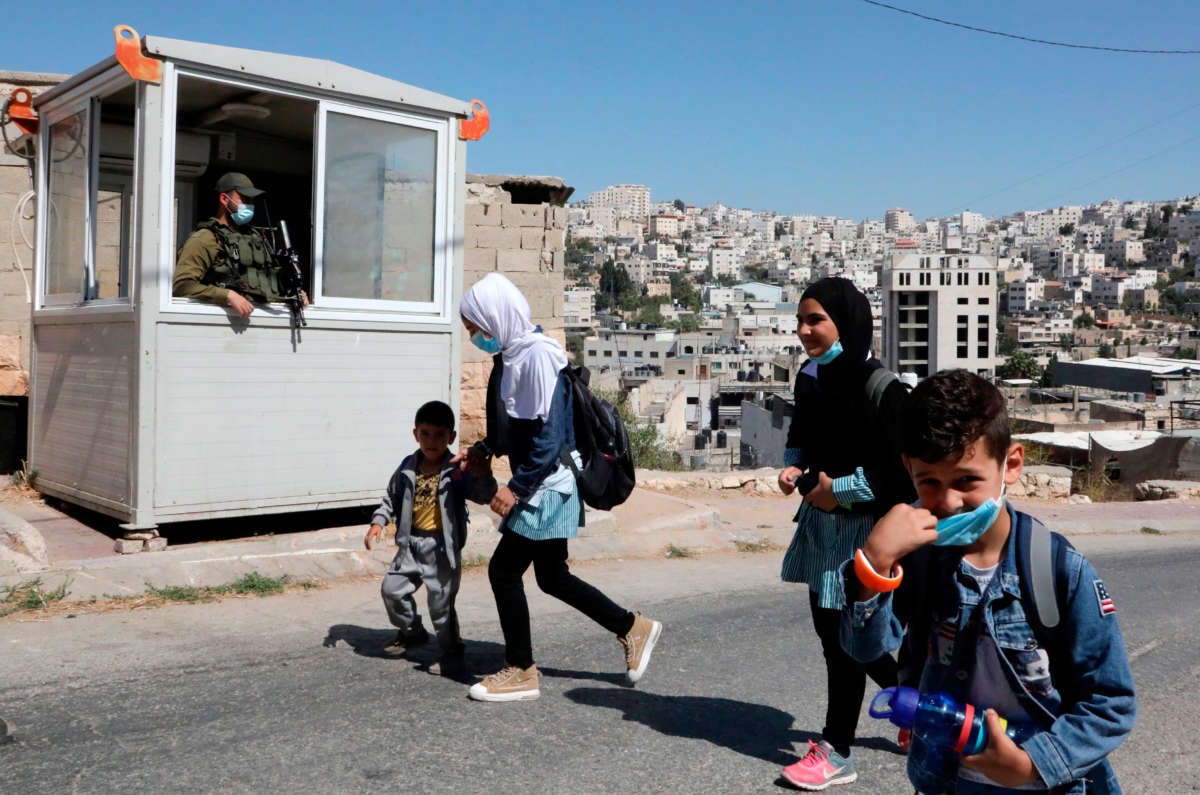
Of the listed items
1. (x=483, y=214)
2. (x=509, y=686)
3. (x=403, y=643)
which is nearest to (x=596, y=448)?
(x=509, y=686)

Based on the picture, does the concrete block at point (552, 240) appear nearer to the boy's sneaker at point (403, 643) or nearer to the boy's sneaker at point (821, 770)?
the boy's sneaker at point (403, 643)

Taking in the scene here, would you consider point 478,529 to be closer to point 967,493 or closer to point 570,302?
point 967,493

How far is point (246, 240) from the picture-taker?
7.41 meters

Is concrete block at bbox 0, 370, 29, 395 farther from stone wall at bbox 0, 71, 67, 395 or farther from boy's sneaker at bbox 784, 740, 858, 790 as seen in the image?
boy's sneaker at bbox 784, 740, 858, 790

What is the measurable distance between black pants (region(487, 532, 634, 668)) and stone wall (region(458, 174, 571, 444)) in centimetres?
625

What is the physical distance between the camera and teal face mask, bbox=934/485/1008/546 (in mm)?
2102

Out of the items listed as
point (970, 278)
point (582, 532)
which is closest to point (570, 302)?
point (970, 278)

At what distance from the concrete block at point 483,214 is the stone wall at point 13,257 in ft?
12.7

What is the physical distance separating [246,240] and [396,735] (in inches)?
171

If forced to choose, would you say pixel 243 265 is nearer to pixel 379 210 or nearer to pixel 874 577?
pixel 379 210

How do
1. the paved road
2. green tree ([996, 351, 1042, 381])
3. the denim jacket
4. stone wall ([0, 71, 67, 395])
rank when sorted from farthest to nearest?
green tree ([996, 351, 1042, 381]), stone wall ([0, 71, 67, 395]), the paved road, the denim jacket

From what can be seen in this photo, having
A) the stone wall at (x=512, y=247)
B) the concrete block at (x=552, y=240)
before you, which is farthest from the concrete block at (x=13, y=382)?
the concrete block at (x=552, y=240)

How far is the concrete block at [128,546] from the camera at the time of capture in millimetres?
6785

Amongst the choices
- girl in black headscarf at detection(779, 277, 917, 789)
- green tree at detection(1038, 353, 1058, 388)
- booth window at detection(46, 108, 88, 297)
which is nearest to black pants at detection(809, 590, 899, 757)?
girl in black headscarf at detection(779, 277, 917, 789)
